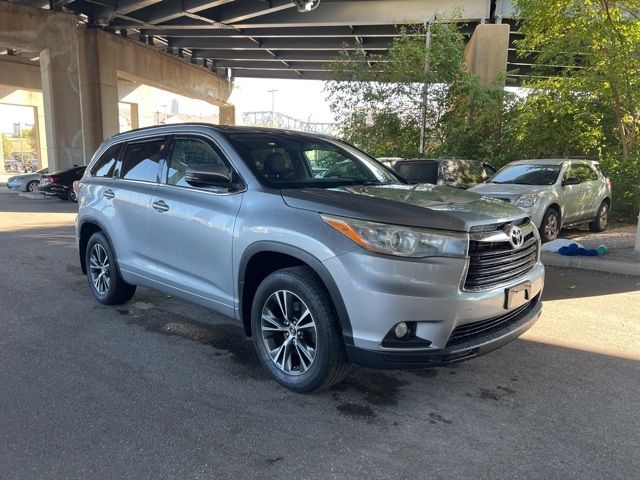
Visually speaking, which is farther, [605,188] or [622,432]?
[605,188]

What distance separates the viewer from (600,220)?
1123cm

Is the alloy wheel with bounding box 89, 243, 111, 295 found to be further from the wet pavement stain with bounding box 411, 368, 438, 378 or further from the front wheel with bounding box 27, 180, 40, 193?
the front wheel with bounding box 27, 180, 40, 193

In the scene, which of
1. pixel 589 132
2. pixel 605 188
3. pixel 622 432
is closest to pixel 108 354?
pixel 622 432

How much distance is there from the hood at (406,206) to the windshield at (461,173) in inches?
293

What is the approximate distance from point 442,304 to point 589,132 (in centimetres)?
1282

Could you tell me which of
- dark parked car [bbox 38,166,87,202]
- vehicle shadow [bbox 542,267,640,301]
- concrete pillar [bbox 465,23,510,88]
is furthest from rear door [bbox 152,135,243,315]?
dark parked car [bbox 38,166,87,202]

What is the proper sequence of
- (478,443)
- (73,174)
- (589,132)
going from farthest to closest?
(73,174) → (589,132) → (478,443)

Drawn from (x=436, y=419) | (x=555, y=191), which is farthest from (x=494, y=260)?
(x=555, y=191)

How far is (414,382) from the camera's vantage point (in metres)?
3.90

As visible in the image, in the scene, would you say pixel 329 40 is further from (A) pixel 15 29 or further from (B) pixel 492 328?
(B) pixel 492 328

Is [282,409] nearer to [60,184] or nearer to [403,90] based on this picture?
[403,90]

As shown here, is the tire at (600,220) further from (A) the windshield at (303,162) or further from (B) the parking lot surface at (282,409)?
(A) the windshield at (303,162)

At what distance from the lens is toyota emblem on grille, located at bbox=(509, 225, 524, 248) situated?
356 centimetres

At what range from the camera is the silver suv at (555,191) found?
30.9 feet
